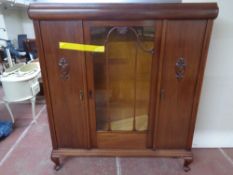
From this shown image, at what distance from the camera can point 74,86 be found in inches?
49.0

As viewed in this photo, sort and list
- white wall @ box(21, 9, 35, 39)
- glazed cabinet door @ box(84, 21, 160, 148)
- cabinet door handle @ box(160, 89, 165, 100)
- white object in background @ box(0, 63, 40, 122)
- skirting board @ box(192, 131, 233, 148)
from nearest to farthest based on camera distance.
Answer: glazed cabinet door @ box(84, 21, 160, 148)
cabinet door handle @ box(160, 89, 165, 100)
skirting board @ box(192, 131, 233, 148)
white object in background @ box(0, 63, 40, 122)
white wall @ box(21, 9, 35, 39)

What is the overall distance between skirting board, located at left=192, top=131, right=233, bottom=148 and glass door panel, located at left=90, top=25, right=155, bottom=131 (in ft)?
2.32

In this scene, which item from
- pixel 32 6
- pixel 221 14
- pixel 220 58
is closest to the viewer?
pixel 32 6

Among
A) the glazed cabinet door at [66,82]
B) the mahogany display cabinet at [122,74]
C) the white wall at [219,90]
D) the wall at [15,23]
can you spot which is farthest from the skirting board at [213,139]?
the wall at [15,23]

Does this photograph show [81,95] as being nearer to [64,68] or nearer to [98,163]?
[64,68]

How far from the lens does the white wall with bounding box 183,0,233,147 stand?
139 centimetres

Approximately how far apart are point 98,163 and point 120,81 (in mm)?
813

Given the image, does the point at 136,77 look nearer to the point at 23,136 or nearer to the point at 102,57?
the point at 102,57

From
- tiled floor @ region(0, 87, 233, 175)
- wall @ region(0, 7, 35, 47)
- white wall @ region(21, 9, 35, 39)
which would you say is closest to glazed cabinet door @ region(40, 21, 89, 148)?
tiled floor @ region(0, 87, 233, 175)

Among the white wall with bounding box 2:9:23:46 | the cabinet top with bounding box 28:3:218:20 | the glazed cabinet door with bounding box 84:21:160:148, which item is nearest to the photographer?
the cabinet top with bounding box 28:3:218:20

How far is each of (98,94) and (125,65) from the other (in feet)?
0.95

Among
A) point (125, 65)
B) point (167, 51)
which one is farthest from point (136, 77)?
point (167, 51)

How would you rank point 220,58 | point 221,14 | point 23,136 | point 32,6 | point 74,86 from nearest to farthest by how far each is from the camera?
point 32,6 < point 74,86 < point 221,14 < point 220,58 < point 23,136

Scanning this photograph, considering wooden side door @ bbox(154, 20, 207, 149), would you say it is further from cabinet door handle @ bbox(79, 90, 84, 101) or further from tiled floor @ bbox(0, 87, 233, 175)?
cabinet door handle @ bbox(79, 90, 84, 101)
